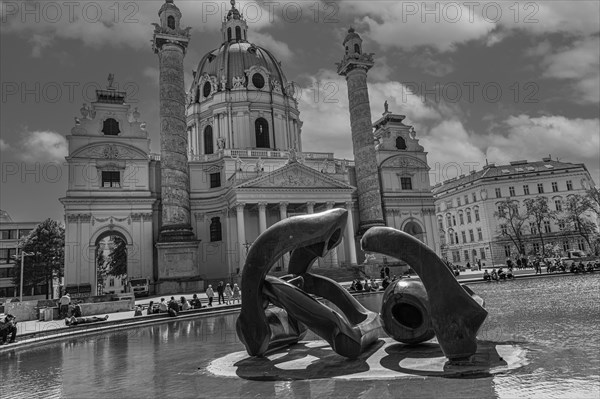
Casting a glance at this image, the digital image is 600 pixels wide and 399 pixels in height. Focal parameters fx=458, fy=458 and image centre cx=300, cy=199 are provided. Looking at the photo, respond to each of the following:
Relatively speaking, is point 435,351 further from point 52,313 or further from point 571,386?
point 52,313

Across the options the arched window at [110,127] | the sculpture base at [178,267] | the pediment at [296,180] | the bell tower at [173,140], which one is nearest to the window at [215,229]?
the pediment at [296,180]

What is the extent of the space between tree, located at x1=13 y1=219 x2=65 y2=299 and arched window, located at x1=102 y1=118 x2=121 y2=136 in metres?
16.3

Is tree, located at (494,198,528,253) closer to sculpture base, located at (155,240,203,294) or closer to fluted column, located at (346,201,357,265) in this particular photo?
fluted column, located at (346,201,357,265)

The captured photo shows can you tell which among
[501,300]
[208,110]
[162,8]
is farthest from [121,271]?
[501,300]

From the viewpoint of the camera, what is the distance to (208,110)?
6253 centimetres

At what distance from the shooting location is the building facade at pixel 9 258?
208ft

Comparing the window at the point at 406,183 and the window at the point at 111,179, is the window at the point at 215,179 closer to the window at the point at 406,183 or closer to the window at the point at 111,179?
the window at the point at 111,179

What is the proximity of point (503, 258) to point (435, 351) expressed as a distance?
213ft

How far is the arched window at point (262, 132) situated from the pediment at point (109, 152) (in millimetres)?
17998

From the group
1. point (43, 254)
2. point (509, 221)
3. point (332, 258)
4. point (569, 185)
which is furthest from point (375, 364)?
point (569, 185)

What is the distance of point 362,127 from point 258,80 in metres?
20.6

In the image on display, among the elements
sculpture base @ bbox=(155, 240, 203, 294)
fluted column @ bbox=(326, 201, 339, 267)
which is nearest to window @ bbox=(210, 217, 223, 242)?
sculpture base @ bbox=(155, 240, 203, 294)

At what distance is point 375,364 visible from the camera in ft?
27.9

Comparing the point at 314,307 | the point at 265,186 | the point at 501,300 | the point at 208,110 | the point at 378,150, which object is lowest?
the point at 501,300
